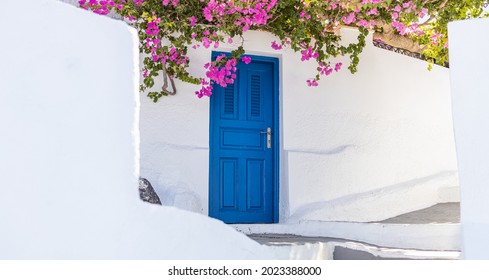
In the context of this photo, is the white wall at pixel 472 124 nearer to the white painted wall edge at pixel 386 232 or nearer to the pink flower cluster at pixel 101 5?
the white painted wall edge at pixel 386 232

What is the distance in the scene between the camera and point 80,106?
2.98m

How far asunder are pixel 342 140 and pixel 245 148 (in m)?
1.20

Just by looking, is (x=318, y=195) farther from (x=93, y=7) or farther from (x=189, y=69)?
(x=93, y=7)

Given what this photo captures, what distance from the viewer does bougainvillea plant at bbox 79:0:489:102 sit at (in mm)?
6234

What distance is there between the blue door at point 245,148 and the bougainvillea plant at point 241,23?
0.27 meters

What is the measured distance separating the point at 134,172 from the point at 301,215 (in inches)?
157

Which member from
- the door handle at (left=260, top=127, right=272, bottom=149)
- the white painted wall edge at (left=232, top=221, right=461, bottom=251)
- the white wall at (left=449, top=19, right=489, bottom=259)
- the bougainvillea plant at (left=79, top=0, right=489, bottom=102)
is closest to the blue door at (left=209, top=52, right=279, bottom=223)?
the door handle at (left=260, top=127, right=272, bottom=149)

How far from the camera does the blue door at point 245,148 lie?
678cm

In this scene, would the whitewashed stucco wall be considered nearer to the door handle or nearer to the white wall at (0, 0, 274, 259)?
the door handle

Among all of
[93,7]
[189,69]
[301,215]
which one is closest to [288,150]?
[301,215]

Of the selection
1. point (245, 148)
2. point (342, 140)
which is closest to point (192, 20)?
point (245, 148)

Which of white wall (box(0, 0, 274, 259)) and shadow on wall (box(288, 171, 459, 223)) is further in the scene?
shadow on wall (box(288, 171, 459, 223))

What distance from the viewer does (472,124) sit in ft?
11.7

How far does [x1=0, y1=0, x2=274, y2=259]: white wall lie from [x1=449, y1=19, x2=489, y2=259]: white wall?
1527 mm
